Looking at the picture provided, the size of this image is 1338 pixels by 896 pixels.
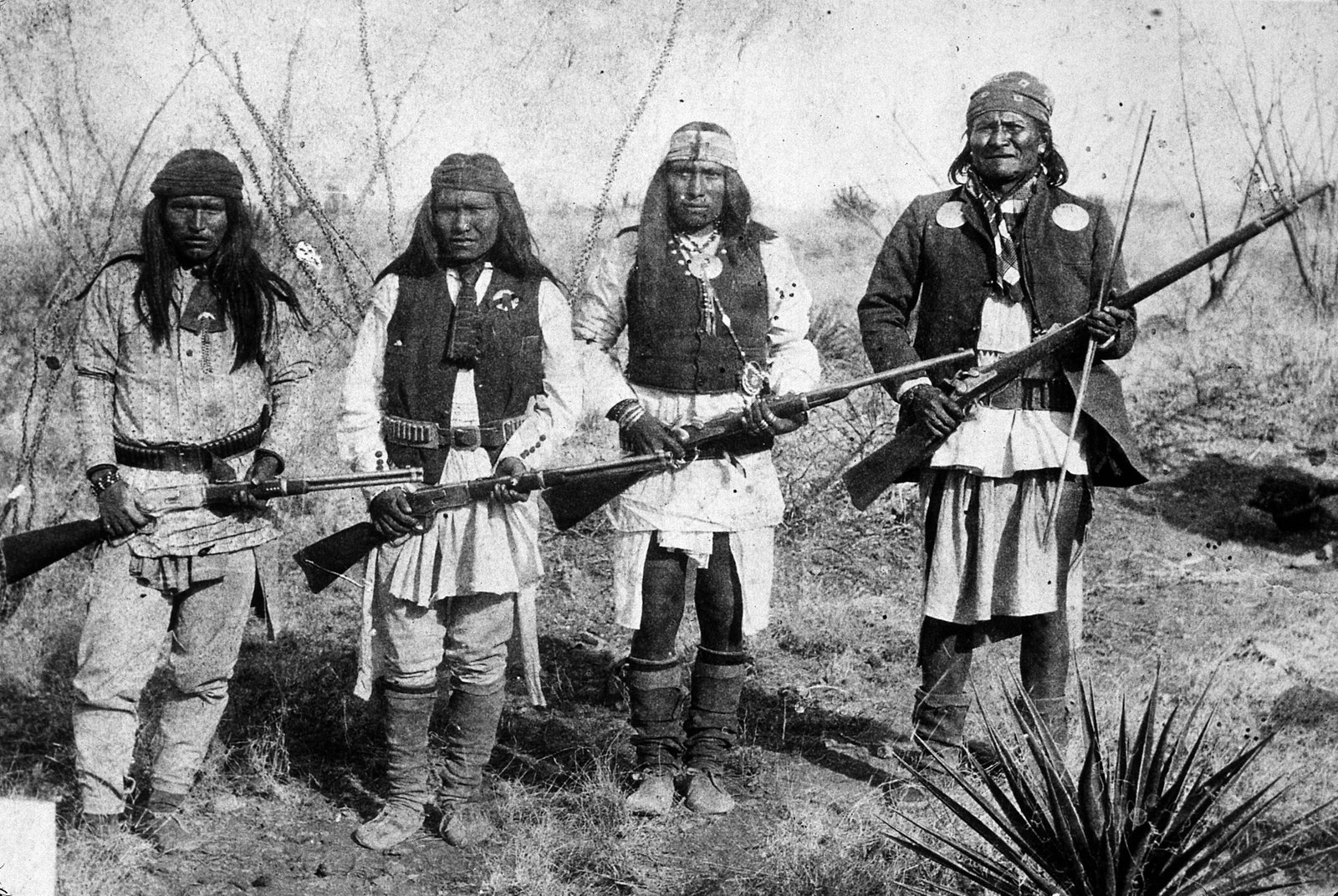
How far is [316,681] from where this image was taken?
19.5 ft

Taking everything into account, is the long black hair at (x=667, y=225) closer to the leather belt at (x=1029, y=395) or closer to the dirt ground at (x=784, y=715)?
the leather belt at (x=1029, y=395)

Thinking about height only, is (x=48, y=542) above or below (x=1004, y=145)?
below

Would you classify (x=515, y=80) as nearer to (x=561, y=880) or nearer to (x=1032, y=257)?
(x=1032, y=257)

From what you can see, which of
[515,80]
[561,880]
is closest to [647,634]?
[561,880]

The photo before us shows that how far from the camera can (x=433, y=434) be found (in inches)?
176

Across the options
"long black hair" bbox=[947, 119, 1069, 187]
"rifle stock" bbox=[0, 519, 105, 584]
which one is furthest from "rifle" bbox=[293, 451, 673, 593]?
"long black hair" bbox=[947, 119, 1069, 187]

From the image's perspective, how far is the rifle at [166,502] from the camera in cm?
439

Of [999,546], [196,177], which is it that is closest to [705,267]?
[999,546]

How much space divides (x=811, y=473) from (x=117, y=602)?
4.76 metres

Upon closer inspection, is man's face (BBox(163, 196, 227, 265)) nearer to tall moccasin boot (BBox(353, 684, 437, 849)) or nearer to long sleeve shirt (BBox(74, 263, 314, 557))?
long sleeve shirt (BBox(74, 263, 314, 557))

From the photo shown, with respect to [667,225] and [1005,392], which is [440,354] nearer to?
[667,225]

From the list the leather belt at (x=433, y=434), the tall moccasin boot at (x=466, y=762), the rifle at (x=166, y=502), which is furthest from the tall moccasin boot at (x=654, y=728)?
the rifle at (x=166, y=502)

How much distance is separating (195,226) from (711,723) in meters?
2.49

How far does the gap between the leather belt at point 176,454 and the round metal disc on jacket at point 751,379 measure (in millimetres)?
1743
